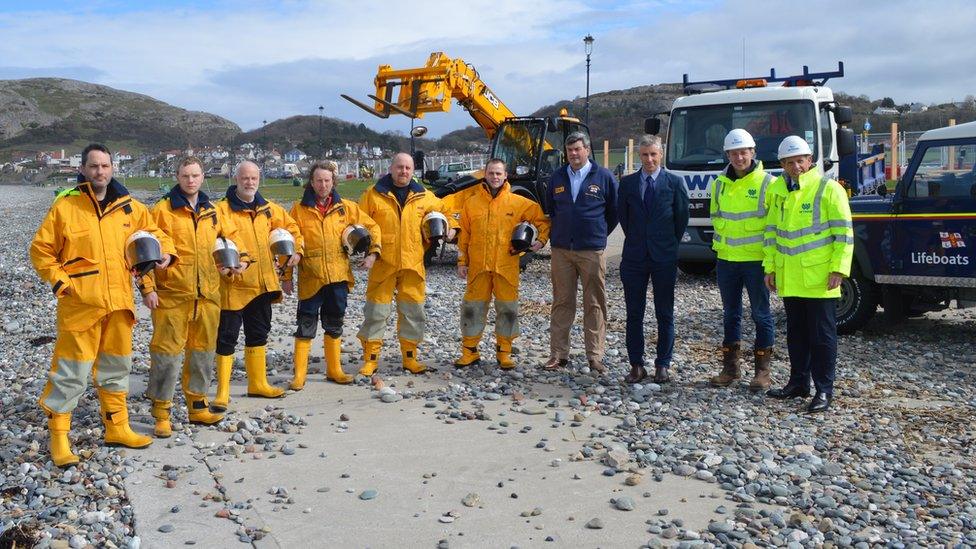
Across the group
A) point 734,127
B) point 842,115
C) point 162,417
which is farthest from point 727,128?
point 162,417

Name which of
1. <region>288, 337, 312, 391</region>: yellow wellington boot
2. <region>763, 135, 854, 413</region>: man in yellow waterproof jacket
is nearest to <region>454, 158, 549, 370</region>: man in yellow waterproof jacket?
<region>288, 337, 312, 391</region>: yellow wellington boot

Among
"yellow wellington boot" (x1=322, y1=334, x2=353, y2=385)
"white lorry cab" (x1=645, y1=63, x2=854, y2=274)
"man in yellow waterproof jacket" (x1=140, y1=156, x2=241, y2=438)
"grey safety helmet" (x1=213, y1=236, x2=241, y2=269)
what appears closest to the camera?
"man in yellow waterproof jacket" (x1=140, y1=156, x2=241, y2=438)

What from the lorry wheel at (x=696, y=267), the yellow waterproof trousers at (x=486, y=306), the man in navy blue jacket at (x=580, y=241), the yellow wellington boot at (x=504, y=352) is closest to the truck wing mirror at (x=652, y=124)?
the lorry wheel at (x=696, y=267)

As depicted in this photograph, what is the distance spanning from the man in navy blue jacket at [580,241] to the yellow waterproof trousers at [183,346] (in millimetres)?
3037

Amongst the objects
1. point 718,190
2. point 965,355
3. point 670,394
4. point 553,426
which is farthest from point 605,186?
point 965,355

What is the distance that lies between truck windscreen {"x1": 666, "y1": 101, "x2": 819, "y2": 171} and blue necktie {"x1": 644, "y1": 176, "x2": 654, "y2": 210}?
508cm

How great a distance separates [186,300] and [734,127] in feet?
28.3

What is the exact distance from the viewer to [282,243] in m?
6.62

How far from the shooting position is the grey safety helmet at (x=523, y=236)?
7.71 m

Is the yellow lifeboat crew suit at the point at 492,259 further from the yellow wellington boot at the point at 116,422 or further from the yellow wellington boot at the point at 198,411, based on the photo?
the yellow wellington boot at the point at 116,422

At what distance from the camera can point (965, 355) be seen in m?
8.62

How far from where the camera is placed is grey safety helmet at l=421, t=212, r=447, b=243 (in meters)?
7.62

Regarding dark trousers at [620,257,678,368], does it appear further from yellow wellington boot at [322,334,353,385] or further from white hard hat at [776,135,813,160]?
yellow wellington boot at [322,334,353,385]

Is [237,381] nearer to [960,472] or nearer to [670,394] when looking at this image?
[670,394]
